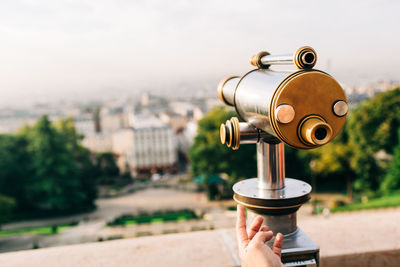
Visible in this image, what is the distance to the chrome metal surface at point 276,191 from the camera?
5.54 ft

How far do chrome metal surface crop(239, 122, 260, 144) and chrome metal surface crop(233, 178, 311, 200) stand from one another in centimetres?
23

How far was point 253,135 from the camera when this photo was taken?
1.74m

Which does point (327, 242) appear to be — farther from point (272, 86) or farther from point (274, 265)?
point (272, 86)

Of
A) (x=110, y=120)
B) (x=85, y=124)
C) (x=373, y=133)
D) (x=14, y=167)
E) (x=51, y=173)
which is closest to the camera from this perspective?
(x=373, y=133)

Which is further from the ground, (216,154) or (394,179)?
(216,154)

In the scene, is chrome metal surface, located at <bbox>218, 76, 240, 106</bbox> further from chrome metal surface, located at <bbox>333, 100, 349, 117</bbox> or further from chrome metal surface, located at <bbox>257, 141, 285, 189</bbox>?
chrome metal surface, located at <bbox>333, 100, 349, 117</bbox>

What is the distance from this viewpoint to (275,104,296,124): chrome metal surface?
131 centimetres

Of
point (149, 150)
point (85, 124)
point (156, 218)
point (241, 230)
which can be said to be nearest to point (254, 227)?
point (241, 230)

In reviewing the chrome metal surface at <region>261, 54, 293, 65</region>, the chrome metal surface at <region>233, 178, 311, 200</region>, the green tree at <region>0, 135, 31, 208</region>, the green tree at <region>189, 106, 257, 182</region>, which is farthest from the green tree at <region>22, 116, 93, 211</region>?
the chrome metal surface at <region>261, 54, 293, 65</region>

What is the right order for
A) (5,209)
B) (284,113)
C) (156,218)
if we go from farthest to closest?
(156,218)
(5,209)
(284,113)

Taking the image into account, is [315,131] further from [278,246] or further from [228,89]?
[228,89]

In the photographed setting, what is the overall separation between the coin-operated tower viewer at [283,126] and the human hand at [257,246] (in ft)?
0.42

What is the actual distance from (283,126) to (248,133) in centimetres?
40

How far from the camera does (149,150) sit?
2510 inches
